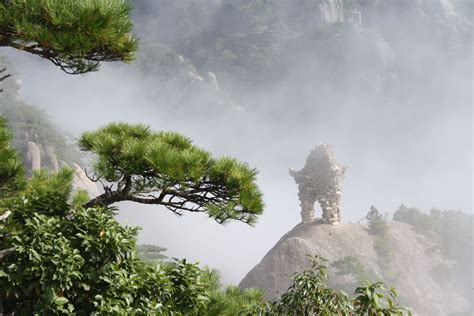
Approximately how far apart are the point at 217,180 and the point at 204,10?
285ft

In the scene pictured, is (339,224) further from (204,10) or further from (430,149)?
(204,10)

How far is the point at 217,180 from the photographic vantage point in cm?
531

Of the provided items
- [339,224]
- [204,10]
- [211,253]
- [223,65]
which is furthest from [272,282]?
[204,10]

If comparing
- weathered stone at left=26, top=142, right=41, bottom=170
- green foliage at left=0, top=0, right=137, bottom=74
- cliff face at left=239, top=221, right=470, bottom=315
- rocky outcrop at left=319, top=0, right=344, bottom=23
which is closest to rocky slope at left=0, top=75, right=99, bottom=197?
weathered stone at left=26, top=142, right=41, bottom=170

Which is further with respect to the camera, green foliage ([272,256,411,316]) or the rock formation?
the rock formation

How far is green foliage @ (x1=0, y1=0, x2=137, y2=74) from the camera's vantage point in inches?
149

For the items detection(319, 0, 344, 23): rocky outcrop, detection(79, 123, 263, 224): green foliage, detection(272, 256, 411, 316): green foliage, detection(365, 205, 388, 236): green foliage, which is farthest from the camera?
detection(319, 0, 344, 23): rocky outcrop

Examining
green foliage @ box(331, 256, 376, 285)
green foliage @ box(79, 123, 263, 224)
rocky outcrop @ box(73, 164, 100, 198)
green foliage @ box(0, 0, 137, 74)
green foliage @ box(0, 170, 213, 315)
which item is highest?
rocky outcrop @ box(73, 164, 100, 198)

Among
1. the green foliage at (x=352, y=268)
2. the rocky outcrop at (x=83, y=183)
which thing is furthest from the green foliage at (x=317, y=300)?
the rocky outcrop at (x=83, y=183)

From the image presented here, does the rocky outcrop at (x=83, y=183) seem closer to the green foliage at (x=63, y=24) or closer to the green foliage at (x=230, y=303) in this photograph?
the green foliage at (x=230, y=303)

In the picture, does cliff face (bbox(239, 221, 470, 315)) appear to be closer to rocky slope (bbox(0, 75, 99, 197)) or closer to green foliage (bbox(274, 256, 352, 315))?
green foliage (bbox(274, 256, 352, 315))

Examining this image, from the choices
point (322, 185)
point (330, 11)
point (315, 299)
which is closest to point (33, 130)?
point (322, 185)

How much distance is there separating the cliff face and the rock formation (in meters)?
0.71

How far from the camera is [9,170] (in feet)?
22.4
